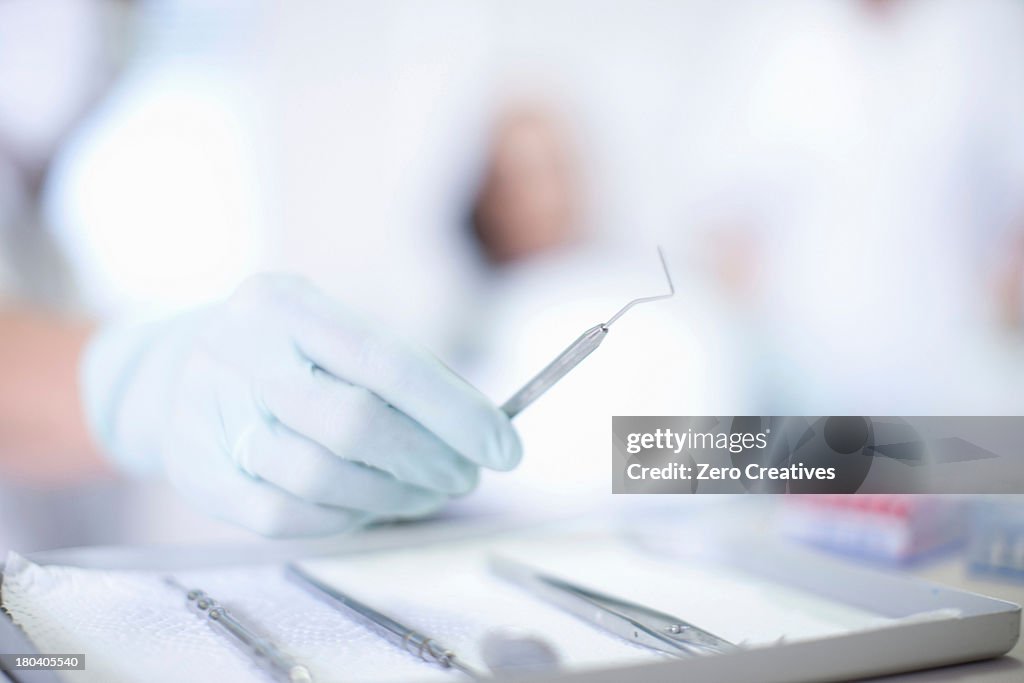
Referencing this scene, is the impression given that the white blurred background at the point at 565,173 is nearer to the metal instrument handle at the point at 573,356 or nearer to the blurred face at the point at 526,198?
the blurred face at the point at 526,198

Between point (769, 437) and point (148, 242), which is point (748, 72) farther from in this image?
point (769, 437)


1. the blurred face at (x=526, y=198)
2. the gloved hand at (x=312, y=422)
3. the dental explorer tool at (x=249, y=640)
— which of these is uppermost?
the blurred face at (x=526, y=198)

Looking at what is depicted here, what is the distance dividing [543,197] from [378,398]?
1.43 meters

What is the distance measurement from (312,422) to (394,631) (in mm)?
154

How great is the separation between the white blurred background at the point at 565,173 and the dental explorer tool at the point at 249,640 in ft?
2.96

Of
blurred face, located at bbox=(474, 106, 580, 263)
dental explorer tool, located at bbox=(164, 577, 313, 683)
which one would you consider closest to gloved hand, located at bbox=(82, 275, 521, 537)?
dental explorer tool, located at bbox=(164, 577, 313, 683)

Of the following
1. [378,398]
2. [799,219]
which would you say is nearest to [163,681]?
[378,398]

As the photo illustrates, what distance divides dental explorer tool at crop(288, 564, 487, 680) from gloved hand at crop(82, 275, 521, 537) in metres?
0.07

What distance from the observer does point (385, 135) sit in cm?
187

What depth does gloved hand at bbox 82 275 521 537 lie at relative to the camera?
1.66ft

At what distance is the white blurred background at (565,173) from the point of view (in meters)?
1.50

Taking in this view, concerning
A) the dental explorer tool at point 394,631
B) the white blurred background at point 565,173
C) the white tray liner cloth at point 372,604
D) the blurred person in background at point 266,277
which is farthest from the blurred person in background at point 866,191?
the dental explorer tool at point 394,631

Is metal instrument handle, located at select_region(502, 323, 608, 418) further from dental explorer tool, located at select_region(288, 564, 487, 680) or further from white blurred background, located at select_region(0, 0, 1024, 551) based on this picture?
white blurred background, located at select_region(0, 0, 1024, 551)

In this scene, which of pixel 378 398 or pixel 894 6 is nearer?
pixel 378 398
